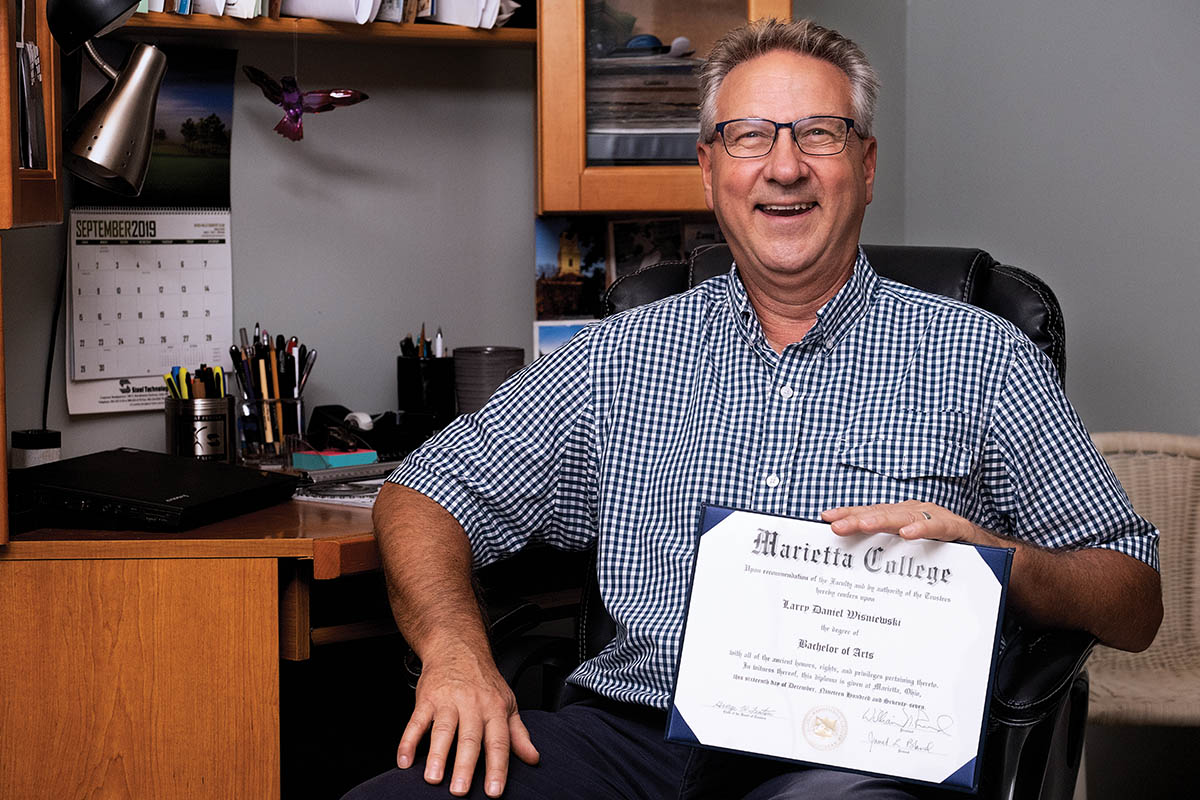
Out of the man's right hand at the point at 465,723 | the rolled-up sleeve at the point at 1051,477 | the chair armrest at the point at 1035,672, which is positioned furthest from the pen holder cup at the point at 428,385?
the chair armrest at the point at 1035,672

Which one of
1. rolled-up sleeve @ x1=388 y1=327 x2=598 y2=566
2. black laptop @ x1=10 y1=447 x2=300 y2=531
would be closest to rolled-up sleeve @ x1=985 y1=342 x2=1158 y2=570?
rolled-up sleeve @ x1=388 y1=327 x2=598 y2=566

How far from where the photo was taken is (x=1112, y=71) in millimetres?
2057

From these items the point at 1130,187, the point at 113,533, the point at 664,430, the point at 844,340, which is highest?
the point at 1130,187

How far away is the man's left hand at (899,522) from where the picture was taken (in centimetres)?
106

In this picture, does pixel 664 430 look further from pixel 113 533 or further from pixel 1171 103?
pixel 1171 103

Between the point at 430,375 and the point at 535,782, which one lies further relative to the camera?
the point at 430,375

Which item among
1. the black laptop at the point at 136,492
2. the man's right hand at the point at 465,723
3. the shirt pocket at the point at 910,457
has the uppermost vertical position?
the shirt pocket at the point at 910,457

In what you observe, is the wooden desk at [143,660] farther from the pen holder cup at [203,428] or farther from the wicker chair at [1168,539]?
the wicker chair at [1168,539]

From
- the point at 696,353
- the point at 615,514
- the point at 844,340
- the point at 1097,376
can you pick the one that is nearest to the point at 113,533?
the point at 615,514

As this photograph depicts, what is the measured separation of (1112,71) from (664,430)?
3.93ft

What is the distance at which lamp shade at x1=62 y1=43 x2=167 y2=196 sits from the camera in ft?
5.51

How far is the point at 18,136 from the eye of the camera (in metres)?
1.39
